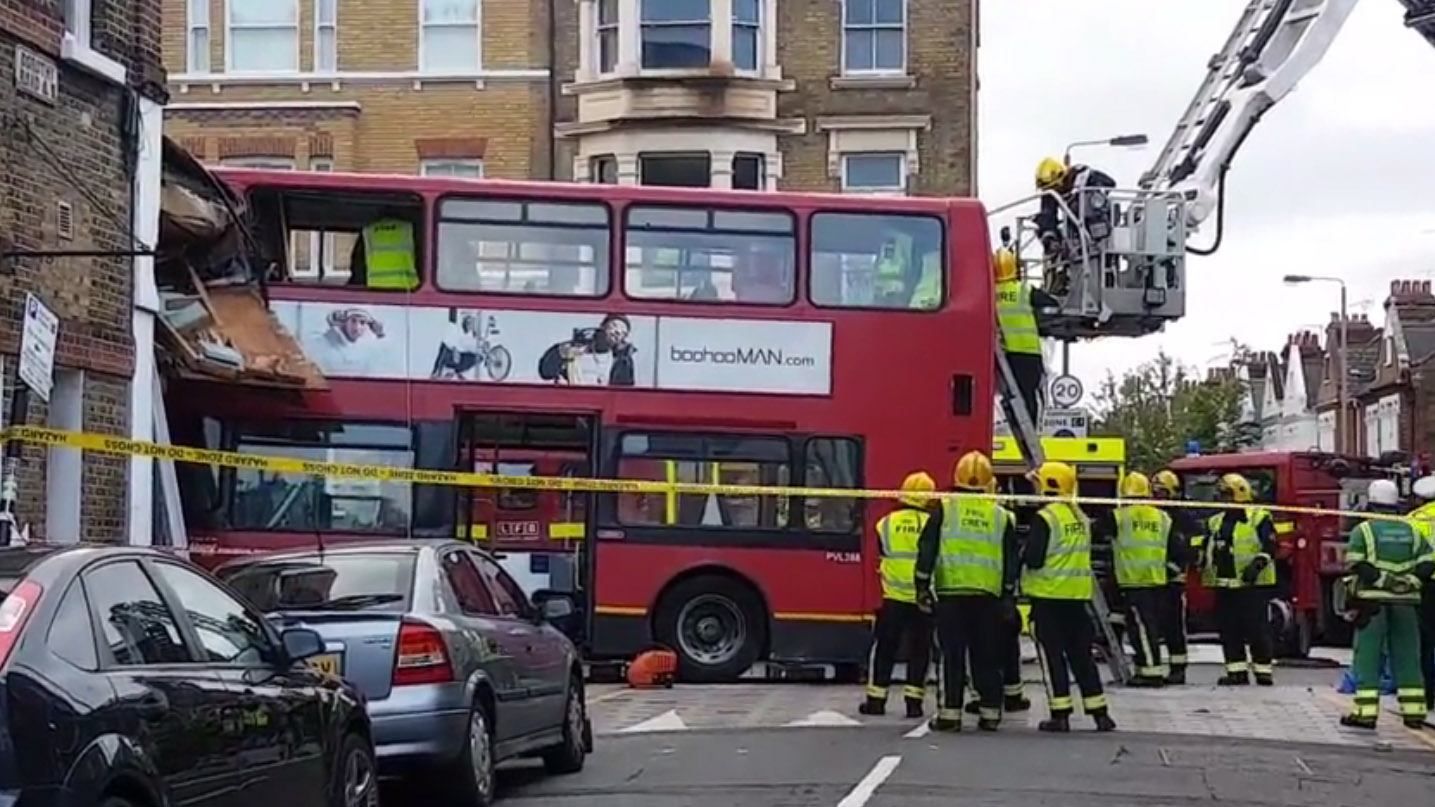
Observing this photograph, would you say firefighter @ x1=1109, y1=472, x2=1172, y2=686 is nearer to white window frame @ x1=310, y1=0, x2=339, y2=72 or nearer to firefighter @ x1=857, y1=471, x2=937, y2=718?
firefighter @ x1=857, y1=471, x2=937, y2=718

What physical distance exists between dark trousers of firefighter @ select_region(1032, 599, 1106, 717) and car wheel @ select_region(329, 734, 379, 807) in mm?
6725

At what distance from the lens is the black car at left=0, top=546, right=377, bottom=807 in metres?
6.82

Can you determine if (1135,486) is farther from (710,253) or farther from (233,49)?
(233,49)

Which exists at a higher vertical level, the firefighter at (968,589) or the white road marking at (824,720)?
the firefighter at (968,589)

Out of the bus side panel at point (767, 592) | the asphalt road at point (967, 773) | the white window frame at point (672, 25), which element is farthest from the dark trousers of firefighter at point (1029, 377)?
the white window frame at point (672, 25)

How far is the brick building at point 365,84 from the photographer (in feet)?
114

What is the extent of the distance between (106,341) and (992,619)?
660cm

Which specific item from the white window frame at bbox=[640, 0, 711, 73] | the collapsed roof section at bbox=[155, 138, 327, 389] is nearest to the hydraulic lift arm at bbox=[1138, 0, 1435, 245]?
the collapsed roof section at bbox=[155, 138, 327, 389]

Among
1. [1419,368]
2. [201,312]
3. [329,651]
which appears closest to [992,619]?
[329,651]

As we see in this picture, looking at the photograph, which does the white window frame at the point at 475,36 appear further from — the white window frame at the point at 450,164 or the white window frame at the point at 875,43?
the white window frame at the point at 875,43

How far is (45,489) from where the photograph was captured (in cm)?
1642

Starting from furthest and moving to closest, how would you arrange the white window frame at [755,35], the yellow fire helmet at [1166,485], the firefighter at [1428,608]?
the white window frame at [755,35]
the yellow fire helmet at [1166,485]
the firefighter at [1428,608]

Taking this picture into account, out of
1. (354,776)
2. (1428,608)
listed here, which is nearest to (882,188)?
(1428,608)

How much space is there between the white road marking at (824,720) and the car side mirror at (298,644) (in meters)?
7.66
